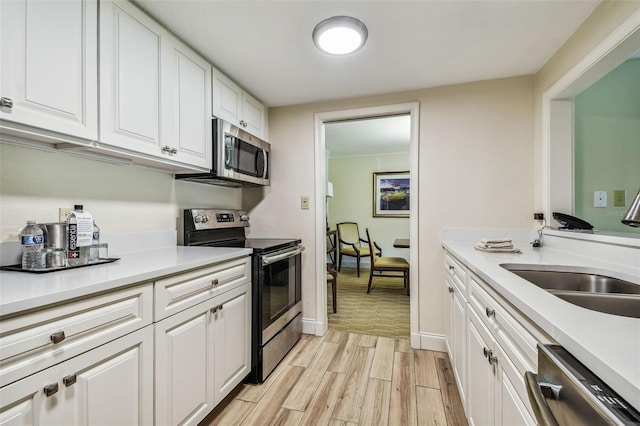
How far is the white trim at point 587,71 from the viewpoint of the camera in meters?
1.23

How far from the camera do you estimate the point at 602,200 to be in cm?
188

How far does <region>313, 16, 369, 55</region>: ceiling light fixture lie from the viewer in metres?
1.50

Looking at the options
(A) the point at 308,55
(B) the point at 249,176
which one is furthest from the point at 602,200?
(B) the point at 249,176

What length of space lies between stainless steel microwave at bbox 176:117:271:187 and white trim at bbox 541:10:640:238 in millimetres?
2112

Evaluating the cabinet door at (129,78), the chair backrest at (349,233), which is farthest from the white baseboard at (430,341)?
the chair backrest at (349,233)

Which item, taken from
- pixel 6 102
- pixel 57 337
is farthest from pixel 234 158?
pixel 57 337

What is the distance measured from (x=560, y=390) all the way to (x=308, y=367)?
179 centimetres

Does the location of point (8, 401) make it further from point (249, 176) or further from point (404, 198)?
point (404, 198)

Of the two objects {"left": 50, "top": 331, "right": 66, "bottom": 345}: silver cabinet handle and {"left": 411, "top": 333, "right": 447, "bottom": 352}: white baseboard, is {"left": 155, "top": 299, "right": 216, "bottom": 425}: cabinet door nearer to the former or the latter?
{"left": 50, "top": 331, "right": 66, "bottom": 345}: silver cabinet handle

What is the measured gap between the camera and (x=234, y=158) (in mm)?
2055

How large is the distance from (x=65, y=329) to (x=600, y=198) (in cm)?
287

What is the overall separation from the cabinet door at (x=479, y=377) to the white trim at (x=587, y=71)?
119cm

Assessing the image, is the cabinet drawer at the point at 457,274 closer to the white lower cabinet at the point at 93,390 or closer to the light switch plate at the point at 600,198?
the light switch plate at the point at 600,198

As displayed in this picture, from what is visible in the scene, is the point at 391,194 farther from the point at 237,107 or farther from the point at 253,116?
the point at 237,107
